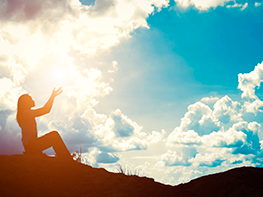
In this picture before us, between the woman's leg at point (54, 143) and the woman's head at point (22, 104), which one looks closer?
the woman's leg at point (54, 143)

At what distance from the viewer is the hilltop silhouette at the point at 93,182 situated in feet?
17.3

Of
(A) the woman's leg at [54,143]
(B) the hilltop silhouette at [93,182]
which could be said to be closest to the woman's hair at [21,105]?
(A) the woman's leg at [54,143]

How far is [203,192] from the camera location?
210 inches

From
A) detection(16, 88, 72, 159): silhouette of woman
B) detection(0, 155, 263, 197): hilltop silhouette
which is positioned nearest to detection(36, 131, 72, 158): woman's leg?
detection(16, 88, 72, 159): silhouette of woman

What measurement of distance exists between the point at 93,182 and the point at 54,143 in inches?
80.0

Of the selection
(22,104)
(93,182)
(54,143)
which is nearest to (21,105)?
(22,104)

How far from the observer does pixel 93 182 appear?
6.24m

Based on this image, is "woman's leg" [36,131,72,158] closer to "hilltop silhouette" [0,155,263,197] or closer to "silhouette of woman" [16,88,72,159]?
"silhouette of woman" [16,88,72,159]

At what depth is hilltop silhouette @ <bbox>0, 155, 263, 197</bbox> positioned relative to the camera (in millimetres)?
5258

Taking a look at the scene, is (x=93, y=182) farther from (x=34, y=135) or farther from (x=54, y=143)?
(x=34, y=135)

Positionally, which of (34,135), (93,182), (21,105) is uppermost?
(21,105)

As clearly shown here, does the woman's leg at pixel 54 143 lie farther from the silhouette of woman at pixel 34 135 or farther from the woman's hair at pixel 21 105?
the woman's hair at pixel 21 105

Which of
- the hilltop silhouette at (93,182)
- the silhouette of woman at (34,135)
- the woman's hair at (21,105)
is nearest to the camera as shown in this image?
the hilltop silhouette at (93,182)

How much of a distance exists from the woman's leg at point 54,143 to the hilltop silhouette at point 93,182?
1.16 feet
